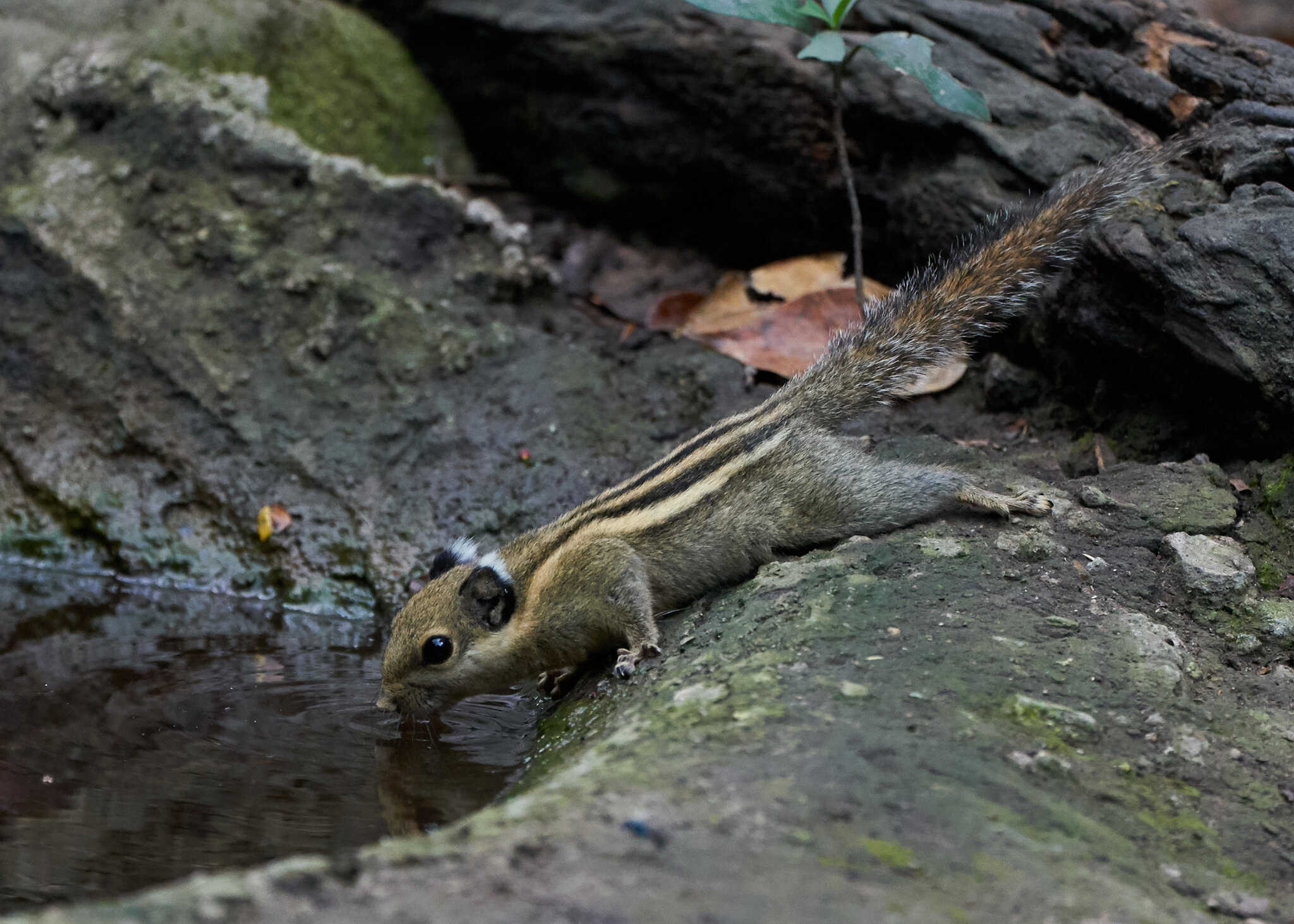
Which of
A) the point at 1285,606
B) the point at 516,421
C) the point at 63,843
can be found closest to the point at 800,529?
the point at 1285,606

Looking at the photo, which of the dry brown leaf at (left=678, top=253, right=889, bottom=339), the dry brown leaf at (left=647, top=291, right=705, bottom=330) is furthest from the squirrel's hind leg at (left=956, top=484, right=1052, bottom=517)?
the dry brown leaf at (left=647, top=291, right=705, bottom=330)

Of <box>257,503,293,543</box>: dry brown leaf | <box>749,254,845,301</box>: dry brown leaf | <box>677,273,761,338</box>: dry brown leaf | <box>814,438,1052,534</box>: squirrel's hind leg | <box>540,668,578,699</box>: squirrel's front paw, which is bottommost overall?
<box>540,668,578,699</box>: squirrel's front paw

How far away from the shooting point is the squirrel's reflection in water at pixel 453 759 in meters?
3.60

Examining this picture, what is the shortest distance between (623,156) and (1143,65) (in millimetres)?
3497

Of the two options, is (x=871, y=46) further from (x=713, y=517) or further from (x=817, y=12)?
(x=713, y=517)

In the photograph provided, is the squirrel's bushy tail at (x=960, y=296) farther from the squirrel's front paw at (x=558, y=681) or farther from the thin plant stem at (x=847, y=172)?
the squirrel's front paw at (x=558, y=681)

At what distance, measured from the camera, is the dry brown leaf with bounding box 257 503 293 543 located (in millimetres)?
6055

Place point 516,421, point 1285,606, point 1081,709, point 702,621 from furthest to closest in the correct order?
point 516,421, point 702,621, point 1285,606, point 1081,709

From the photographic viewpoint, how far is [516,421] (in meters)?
6.30

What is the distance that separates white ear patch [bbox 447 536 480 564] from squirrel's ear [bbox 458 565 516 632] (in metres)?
0.30

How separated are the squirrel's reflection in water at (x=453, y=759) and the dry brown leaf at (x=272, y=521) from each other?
1868 mm

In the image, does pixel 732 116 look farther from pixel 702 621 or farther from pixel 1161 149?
pixel 702 621

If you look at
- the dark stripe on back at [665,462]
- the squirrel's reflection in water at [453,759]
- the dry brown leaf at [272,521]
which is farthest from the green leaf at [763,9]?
the dry brown leaf at [272,521]

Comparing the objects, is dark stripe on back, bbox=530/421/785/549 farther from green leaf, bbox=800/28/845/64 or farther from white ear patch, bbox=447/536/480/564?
green leaf, bbox=800/28/845/64
